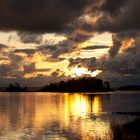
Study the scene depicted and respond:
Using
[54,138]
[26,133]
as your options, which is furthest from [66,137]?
[26,133]

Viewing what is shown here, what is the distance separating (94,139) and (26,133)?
60.5 ft

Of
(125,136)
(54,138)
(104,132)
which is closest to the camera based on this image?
(125,136)

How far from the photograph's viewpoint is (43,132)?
7762cm

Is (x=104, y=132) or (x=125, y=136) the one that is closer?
(x=125, y=136)

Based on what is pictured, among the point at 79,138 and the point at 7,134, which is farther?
the point at 7,134

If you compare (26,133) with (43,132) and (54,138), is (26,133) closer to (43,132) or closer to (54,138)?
(43,132)

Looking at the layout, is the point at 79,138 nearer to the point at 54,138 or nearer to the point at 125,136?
the point at 54,138

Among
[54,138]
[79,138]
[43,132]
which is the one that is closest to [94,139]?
[79,138]

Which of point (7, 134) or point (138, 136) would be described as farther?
point (7, 134)

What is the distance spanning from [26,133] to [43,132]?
12.4 ft

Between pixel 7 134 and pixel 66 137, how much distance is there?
14053mm

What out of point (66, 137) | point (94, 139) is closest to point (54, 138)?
point (66, 137)

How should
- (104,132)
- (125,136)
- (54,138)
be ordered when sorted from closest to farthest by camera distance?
(125,136) < (54,138) < (104,132)

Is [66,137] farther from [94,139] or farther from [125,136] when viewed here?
[125,136]
